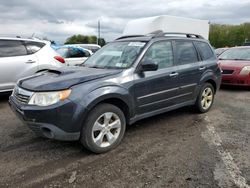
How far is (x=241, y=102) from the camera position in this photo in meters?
7.37

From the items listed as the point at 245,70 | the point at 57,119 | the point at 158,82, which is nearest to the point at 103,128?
the point at 57,119

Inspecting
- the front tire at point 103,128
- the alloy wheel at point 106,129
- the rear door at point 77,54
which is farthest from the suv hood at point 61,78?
the rear door at point 77,54

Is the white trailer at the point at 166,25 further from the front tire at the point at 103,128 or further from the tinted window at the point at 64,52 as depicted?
the front tire at the point at 103,128

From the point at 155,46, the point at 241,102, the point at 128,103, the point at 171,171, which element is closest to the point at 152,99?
the point at 128,103

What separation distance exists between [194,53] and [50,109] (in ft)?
10.9

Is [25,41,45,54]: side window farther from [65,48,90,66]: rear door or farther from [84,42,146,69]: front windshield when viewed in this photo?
[65,48,90,66]: rear door

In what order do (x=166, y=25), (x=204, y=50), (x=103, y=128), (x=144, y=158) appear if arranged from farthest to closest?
(x=166, y=25) → (x=204, y=50) → (x=103, y=128) → (x=144, y=158)

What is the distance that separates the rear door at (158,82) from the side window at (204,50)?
1.02m

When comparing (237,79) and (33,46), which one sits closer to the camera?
(33,46)

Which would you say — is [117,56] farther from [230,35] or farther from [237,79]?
[230,35]

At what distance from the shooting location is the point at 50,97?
370 centimetres

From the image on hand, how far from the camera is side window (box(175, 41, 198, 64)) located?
5.33 m

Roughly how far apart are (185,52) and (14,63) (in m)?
4.13

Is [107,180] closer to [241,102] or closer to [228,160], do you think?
[228,160]
